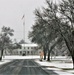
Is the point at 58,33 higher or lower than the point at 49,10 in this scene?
lower

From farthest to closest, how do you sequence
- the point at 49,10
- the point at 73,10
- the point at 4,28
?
1. the point at 4,28
2. the point at 49,10
3. the point at 73,10

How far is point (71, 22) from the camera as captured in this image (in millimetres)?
42906

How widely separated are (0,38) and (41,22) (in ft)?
199

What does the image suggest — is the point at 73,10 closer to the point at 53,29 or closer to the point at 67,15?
the point at 67,15

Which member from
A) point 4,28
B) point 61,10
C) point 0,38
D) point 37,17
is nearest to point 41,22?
point 37,17

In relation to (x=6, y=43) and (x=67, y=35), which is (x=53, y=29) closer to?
(x=67, y=35)

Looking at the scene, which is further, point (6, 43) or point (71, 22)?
point (6, 43)

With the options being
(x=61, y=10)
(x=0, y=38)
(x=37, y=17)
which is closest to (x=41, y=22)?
(x=37, y=17)

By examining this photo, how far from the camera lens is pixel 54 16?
44.5 m

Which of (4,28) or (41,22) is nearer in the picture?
(41,22)

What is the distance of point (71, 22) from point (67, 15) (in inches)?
42.2

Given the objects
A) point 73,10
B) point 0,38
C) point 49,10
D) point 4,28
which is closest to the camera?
point 73,10

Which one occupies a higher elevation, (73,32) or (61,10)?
(61,10)

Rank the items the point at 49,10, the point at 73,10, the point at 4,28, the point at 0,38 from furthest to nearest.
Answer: the point at 4,28 < the point at 0,38 < the point at 49,10 < the point at 73,10
